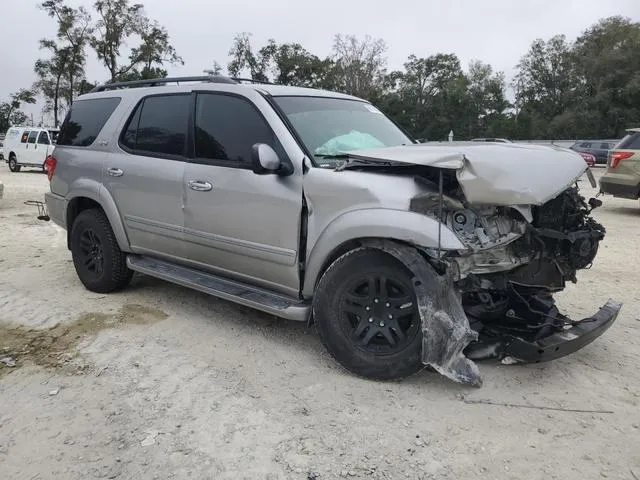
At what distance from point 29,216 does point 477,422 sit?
9.91 meters

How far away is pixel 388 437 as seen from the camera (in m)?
3.02

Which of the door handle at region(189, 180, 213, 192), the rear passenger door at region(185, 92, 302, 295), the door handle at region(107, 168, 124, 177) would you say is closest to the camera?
the rear passenger door at region(185, 92, 302, 295)

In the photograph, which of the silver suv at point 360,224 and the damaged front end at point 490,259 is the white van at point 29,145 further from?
the damaged front end at point 490,259

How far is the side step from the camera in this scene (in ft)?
12.7

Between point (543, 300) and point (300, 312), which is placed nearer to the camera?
point (300, 312)

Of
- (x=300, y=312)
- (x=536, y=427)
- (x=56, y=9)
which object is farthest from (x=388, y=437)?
(x=56, y=9)

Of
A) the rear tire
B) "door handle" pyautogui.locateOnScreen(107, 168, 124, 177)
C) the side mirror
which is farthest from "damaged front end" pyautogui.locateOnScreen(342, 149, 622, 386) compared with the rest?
the rear tire

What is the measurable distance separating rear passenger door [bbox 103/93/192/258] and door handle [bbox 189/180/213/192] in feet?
0.45

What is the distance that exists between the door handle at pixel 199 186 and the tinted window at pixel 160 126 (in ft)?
1.12

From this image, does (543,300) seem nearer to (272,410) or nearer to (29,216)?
(272,410)

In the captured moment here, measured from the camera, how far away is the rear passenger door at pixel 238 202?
3.93m

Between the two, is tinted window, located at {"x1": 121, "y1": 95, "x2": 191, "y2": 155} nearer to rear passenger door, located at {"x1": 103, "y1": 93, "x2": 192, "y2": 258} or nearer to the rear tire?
rear passenger door, located at {"x1": 103, "y1": 93, "x2": 192, "y2": 258}

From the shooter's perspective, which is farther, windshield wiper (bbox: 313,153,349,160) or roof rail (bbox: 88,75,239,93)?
roof rail (bbox: 88,75,239,93)

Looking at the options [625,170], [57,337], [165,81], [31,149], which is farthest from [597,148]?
[57,337]
